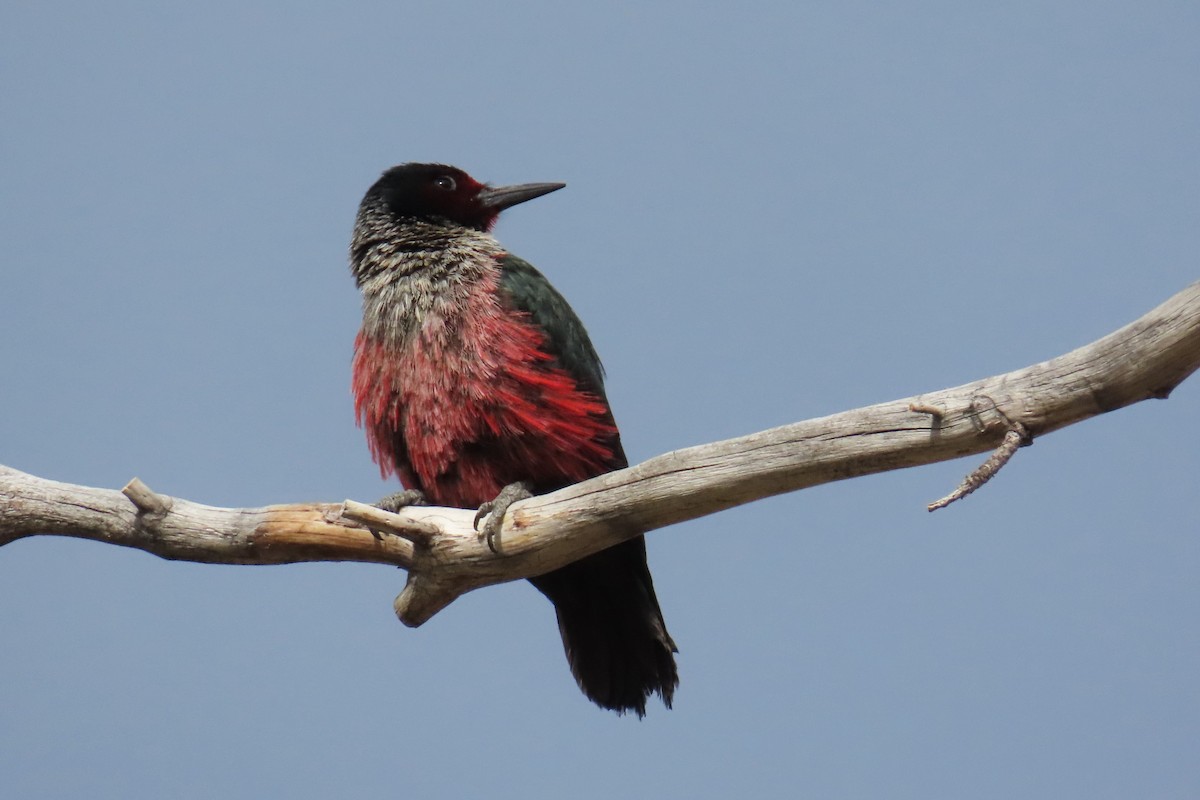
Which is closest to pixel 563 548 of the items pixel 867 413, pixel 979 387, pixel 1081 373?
pixel 867 413

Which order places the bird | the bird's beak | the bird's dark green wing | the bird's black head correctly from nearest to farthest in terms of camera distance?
the bird < the bird's dark green wing < the bird's black head < the bird's beak

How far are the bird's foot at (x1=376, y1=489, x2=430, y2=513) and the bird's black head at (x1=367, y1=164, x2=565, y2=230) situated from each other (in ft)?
4.38

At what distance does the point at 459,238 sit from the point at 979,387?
8.43 ft

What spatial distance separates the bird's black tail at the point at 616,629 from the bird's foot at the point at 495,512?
548mm

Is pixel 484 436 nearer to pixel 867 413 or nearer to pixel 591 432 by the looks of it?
pixel 591 432

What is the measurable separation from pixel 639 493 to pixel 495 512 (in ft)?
1.84

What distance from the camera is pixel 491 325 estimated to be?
5.16 m

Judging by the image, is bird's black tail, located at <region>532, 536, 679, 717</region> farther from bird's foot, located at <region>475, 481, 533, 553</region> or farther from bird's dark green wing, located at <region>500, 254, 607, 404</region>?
bird's dark green wing, located at <region>500, 254, 607, 404</region>

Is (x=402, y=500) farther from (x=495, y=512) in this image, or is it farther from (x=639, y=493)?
(x=639, y=493)

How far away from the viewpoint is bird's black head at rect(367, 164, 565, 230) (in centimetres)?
587

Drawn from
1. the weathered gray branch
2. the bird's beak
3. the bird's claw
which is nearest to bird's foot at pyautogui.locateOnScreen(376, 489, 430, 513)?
the bird's claw

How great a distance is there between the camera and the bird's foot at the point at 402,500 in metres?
5.13

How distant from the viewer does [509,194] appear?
20.2 feet

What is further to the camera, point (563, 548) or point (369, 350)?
point (369, 350)
